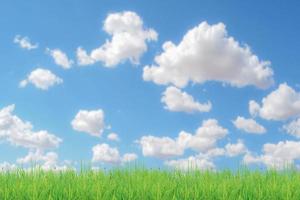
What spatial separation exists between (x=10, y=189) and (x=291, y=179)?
556cm

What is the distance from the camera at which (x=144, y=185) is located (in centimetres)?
936

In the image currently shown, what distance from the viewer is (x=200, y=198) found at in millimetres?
9047

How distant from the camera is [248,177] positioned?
11.2m

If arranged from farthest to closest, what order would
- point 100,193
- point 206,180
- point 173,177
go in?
point 173,177 → point 206,180 → point 100,193

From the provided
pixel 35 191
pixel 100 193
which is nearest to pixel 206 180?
pixel 100 193

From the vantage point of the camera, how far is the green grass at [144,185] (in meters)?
9.02

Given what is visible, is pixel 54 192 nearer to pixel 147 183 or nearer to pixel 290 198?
pixel 147 183

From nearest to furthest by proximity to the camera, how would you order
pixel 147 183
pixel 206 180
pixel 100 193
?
pixel 100 193, pixel 147 183, pixel 206 180

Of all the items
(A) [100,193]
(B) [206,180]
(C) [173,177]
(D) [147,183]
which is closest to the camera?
(A) [100,193]

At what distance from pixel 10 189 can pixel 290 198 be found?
463cm

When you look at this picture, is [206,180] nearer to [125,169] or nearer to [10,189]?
[125,169]

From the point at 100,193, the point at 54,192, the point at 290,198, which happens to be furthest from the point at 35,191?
the point at 290,198

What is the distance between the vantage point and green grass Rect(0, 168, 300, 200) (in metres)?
9.02

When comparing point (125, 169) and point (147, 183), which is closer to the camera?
point (147, 183)
